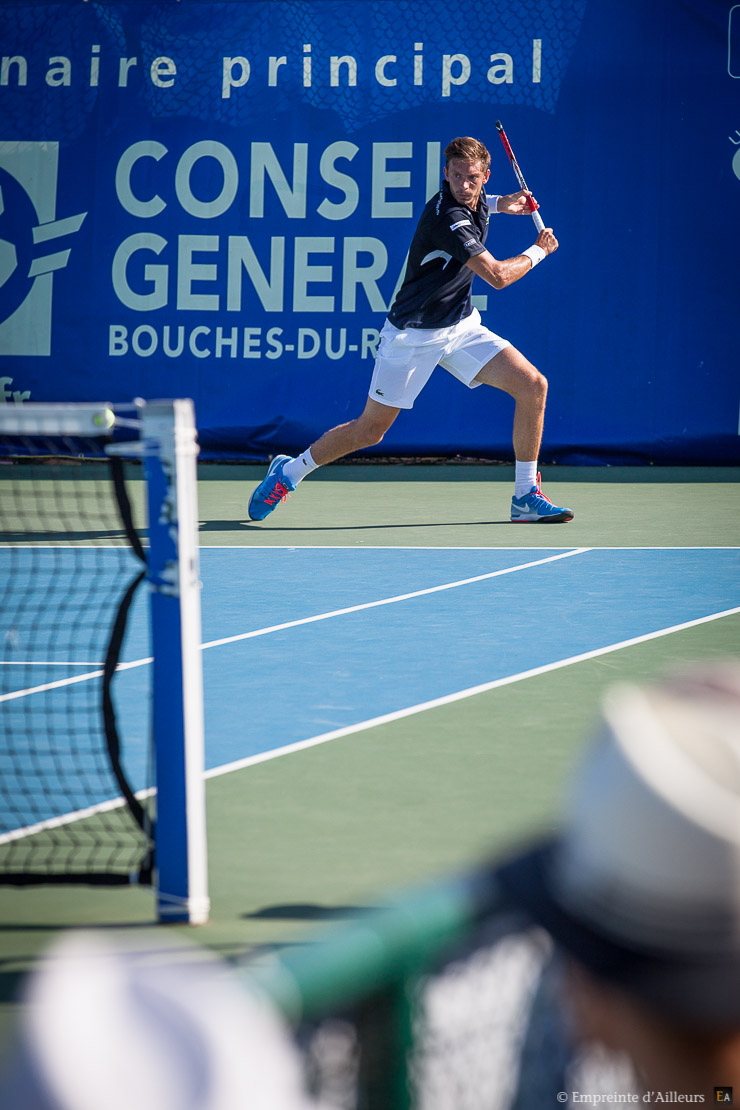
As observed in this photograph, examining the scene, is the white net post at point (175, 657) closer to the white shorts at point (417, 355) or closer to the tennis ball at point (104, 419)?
the tennis ball at point (104, 419)

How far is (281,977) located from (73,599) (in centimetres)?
476

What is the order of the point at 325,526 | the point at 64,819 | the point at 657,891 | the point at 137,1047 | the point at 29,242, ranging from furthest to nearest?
the point at 29,242 → the point at 325,526 → the point at 64,819 → the point at 657,891 → the point at 137,1047

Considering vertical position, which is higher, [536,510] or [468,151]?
[468,151]

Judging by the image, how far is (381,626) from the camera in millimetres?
4750

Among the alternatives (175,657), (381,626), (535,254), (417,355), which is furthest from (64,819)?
(535,254)

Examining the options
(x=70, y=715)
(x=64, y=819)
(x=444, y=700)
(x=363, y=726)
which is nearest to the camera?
(x=64, y=819)

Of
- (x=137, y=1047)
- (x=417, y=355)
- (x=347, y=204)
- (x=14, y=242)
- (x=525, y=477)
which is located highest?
(x=347, y=204)

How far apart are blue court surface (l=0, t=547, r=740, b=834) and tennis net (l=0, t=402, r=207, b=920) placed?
0.03m

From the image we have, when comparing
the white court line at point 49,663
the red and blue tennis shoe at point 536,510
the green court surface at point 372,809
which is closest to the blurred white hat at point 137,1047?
the green court surface at point 372,809

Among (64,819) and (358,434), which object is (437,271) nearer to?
(358,434)

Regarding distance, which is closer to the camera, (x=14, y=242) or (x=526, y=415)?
(x=526, y=415)

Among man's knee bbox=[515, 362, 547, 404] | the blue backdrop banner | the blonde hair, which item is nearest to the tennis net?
man's knee bbox=[515, 362, 547, 404]

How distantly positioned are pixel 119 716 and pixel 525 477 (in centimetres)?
402

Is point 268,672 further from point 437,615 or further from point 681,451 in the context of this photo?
point 681,451
